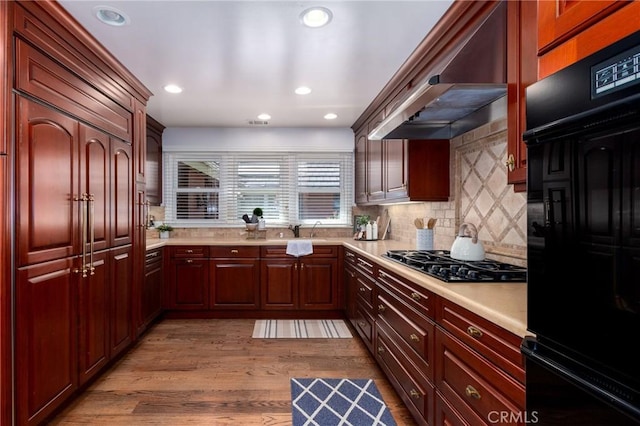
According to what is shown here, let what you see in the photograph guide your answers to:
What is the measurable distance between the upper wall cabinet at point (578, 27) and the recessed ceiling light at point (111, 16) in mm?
2088

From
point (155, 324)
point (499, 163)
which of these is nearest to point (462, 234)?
point (499, 163)

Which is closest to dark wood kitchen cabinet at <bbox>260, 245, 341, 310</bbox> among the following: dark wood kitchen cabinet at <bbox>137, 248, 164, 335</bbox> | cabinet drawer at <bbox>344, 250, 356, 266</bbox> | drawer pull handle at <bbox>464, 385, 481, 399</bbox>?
cabinet drawer at <bbox>344, 250, 356, 266</bbox>

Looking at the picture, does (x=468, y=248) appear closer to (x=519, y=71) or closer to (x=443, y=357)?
(x=443, y=357)

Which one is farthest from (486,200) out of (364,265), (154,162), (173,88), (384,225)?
(154,162)

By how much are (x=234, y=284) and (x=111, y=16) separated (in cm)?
288

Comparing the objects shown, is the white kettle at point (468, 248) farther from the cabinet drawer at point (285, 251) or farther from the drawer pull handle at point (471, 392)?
the cabinet drawer at point (285, 251)

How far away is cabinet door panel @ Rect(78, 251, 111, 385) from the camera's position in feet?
7.20

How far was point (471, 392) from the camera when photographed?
1.34 meters

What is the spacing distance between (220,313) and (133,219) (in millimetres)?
1653

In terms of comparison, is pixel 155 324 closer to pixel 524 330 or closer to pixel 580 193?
pixel 524 330

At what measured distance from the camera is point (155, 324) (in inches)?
150

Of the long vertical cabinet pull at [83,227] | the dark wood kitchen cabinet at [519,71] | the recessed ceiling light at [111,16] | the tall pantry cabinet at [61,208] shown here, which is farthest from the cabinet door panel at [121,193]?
the dark wood kitchen cabinet at [519,71]

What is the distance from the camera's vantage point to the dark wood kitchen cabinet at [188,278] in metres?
3.97

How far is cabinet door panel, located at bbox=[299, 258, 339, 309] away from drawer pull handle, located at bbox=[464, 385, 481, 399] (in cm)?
270
